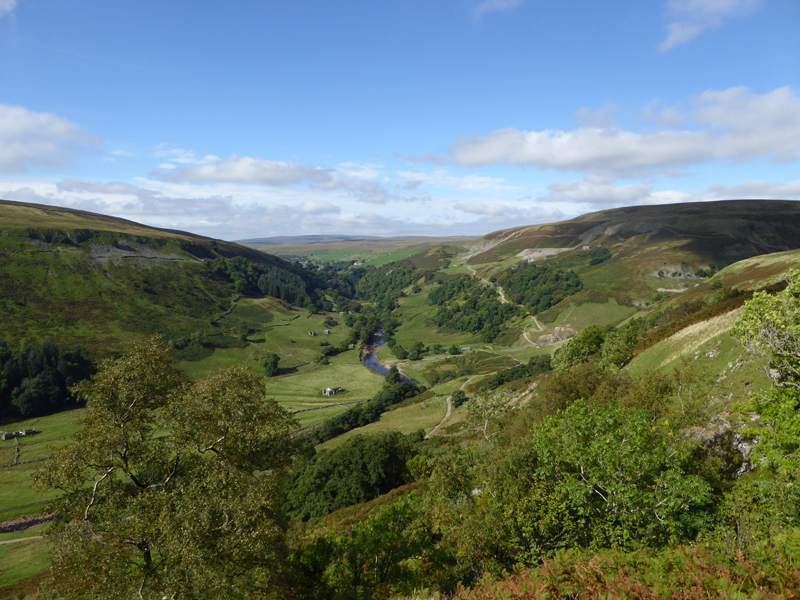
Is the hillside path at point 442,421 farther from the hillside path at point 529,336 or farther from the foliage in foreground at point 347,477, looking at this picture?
the hillside path at point 529,336

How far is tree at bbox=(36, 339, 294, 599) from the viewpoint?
1283 centimetres

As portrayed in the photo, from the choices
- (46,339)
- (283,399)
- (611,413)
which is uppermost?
(611,413)

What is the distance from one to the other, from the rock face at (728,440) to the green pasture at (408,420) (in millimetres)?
58806

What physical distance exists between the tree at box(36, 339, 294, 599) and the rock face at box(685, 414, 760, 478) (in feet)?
88.5

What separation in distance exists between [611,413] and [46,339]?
173 m

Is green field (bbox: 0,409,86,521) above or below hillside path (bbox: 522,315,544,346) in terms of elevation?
below

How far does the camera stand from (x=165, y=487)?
15.6m

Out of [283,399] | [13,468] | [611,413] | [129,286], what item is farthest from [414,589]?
[129,286]

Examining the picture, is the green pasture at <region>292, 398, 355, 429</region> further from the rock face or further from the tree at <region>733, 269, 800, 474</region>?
the tree at <region>733, 269, 800, 474</region>

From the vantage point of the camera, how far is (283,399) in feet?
398

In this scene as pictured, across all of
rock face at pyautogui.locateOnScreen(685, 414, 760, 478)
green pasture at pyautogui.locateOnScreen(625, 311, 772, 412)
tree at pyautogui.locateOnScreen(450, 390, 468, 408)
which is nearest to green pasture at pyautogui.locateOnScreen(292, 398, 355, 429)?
tree at pyautogui.locateOnScreen(450, 390, 468, 408)

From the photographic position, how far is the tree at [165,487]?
1283 cm

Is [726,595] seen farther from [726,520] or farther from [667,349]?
[667,349]

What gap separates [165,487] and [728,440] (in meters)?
32.7
